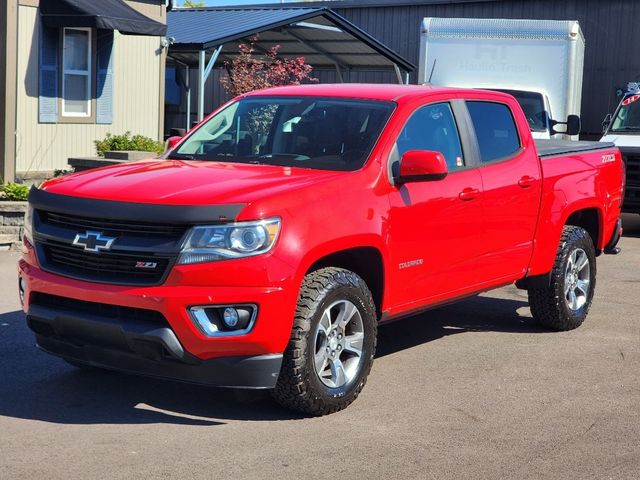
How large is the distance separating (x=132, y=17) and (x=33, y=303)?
1111cm

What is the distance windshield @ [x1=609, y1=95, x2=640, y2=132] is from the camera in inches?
659

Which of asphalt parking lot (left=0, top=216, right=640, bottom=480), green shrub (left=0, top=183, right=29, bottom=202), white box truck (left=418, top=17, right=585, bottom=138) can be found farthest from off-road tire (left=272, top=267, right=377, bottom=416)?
white box truck (left=418, top=17, right=585, bottom=138)

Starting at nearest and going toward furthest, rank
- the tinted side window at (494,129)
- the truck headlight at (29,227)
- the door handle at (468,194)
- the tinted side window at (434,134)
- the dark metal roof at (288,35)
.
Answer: the truck headlight at (29,227), the tinted side window at (434,134), the door handle at (468,194), the tinted side window at (494,129), the dark metal roof at (288,35)

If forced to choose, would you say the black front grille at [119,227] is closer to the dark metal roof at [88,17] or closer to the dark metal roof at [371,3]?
the dark metal roof at [88,17]

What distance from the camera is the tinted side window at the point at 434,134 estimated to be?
21.9ft

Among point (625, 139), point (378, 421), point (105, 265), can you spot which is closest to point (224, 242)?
point (105, 265)

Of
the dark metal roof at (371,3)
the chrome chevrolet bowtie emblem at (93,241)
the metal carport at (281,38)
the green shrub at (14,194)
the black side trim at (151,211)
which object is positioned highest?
the dark metal roof at (371,3)

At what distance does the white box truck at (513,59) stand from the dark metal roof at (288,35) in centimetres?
425

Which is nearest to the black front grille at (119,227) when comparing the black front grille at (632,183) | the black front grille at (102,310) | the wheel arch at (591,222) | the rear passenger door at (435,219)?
the black front grille at (102,310)

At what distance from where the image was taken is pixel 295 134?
6.79m

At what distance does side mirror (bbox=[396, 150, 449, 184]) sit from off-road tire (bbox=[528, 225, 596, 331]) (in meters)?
2.27

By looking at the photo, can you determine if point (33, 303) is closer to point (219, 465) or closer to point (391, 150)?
point (219, 465)

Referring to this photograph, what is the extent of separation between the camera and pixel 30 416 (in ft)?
18.8

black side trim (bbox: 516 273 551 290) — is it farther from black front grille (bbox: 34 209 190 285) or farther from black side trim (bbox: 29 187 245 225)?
black front grille (bbox: 34 209 190 285)
